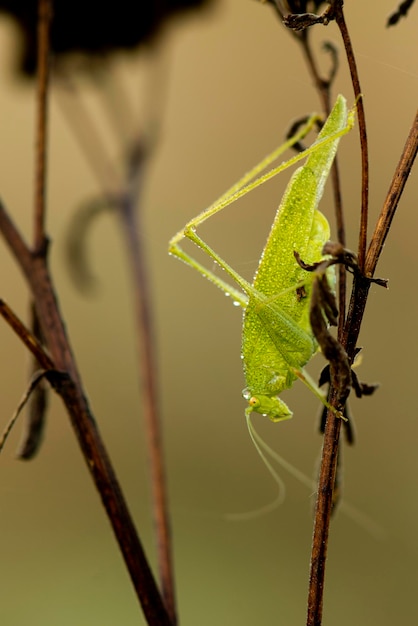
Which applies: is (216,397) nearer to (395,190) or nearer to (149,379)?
(149,379)

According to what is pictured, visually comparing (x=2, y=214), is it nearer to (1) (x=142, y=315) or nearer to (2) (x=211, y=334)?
(1) (x=142, y=315)

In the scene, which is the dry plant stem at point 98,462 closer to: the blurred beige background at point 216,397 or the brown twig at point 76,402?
the brown twig at point 76,402

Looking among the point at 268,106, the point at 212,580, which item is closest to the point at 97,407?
the point at 212,580

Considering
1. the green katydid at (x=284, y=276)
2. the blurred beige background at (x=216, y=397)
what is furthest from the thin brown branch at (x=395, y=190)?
the blurred beige background at (x=216, y=397)

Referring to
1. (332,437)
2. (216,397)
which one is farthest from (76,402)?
(216,397)

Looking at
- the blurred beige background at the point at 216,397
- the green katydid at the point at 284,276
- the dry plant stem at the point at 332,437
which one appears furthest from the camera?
the blurred beige background at the point at 216,397

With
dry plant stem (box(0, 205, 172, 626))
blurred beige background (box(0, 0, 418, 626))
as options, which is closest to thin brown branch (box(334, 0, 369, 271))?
dry plant stem (box(0, 205, 172, 626))

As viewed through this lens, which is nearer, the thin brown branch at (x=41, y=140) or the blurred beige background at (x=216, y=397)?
the thin brown branch at (x=41, y=140)
